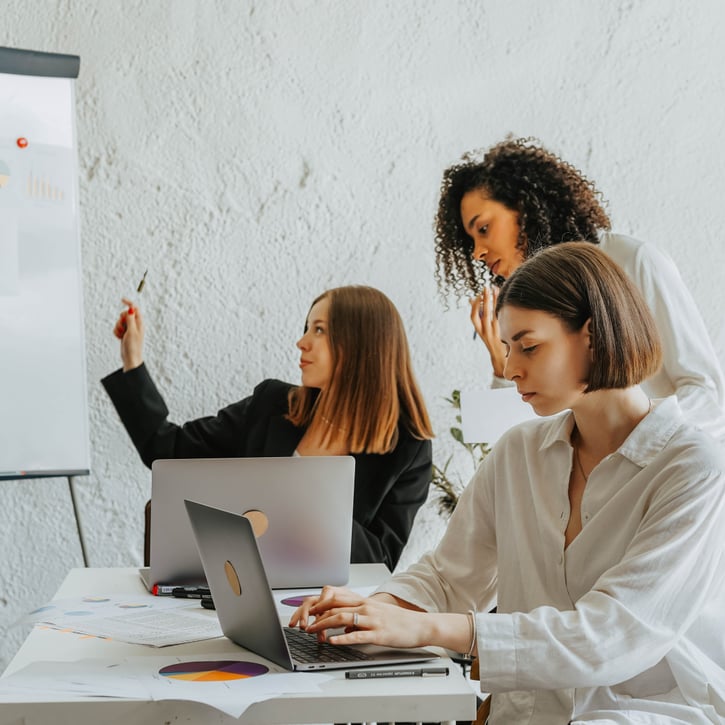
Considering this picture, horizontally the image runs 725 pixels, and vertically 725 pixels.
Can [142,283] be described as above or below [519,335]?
above

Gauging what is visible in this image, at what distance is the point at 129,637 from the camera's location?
1.29 m

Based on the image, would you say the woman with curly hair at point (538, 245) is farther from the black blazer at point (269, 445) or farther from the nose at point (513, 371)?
the nose at point (513, 371)

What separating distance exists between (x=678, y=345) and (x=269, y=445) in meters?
1.09

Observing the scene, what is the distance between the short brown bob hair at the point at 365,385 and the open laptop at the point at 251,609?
3.62 feet

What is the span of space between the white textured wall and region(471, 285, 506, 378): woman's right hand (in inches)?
7.3

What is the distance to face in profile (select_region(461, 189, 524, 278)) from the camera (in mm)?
2605

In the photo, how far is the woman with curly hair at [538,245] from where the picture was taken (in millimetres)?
1928

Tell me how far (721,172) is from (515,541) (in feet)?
7.17

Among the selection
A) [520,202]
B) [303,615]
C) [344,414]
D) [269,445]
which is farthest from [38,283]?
[303,615]

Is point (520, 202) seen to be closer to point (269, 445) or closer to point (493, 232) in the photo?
point (493, 232)

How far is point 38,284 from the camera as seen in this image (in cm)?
250

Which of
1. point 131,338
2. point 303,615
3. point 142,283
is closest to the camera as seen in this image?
point 303,615

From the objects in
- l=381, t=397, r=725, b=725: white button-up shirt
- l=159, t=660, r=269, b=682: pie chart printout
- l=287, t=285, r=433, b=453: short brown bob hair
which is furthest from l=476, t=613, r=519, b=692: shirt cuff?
l=287, t=285, r=433, b=453: short brown bob hair

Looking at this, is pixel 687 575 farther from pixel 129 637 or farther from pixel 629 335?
pixel 129 637
